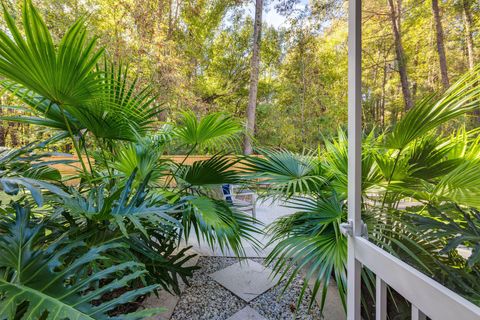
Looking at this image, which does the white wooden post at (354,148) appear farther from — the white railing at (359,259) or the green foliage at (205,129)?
the green foliage at (205,129)

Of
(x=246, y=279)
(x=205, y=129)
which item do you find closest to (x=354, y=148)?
(x=205, y=129)

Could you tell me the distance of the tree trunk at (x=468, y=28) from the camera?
86 centimetres

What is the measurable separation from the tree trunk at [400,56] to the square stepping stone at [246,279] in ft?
4.85

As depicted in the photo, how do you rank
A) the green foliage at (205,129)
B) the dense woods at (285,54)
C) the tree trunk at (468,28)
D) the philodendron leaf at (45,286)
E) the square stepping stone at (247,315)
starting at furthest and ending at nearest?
the green foliage at (205,129) → the square stepping stone at (247,315) → the dense woods at (285,54) → the tree trunk at (468,28) → the philodendron leaf at (45,286)

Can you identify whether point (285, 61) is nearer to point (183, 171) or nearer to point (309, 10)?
point (309, 10)

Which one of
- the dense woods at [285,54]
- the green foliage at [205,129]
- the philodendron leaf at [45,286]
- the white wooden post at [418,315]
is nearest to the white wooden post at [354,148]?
the dense woods at [285,54]

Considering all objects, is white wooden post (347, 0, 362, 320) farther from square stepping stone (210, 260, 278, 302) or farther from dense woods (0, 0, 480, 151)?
square stepping stone (210, 260, 278, 302)

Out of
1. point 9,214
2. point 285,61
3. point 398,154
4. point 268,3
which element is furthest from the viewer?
point 285,61

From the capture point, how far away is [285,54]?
22.5 feet

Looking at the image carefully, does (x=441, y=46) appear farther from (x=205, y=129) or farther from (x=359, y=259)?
(x=205, y=129)

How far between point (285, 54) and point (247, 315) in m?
7.00

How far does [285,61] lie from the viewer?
23.0 ft

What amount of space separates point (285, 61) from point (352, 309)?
23.4ft

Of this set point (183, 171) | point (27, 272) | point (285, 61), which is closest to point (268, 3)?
point (285, 61)
